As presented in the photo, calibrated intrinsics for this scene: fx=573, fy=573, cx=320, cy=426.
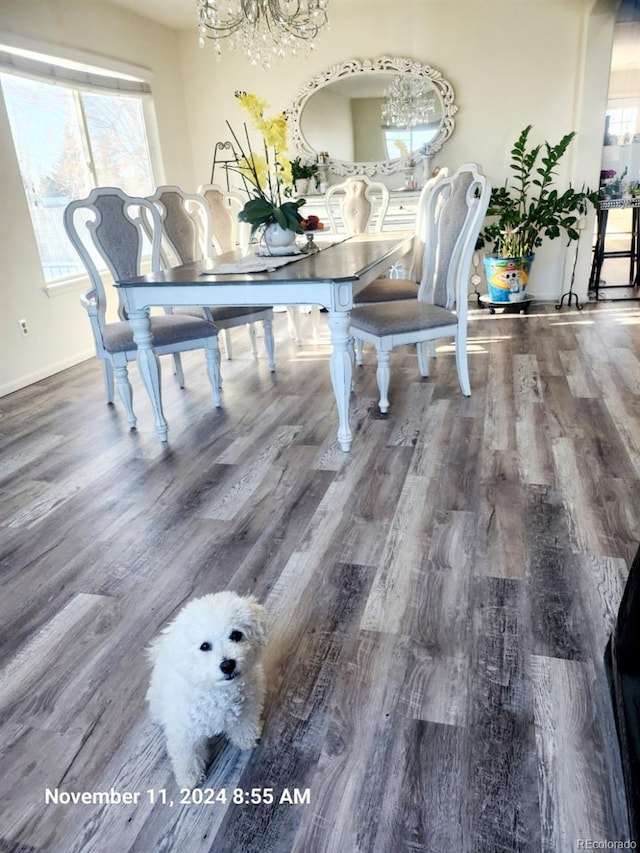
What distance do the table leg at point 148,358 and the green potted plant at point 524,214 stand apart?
3.32 m

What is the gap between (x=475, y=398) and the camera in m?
3.02

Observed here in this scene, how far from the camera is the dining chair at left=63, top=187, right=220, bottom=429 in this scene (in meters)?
2.78

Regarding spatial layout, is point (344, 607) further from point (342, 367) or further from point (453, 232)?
point (453, 232)

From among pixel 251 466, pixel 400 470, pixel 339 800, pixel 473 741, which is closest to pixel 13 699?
pixel 339 800

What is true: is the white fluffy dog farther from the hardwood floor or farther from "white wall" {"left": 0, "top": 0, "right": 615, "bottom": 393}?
"white wall" {"left": 0, "top": 0, "right": 615, "bottom": 393}

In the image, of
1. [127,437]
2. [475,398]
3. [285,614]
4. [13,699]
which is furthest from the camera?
[475,398]

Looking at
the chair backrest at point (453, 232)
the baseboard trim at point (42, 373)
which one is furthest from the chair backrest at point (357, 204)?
Answer: the baseboard trim at point (42, 373)

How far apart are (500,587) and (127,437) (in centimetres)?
191

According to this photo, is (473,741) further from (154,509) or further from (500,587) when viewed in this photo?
(154,509)

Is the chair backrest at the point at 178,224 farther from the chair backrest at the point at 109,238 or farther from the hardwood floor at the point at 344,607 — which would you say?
the hardwood floor at the point at 344,607

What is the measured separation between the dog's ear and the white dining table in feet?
4.52

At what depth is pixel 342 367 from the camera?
7.88 ft

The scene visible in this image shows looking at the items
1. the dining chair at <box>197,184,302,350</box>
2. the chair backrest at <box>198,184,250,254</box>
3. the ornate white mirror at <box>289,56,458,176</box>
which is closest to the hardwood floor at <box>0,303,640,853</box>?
the dining chair at <box>197,184,302,350</box>

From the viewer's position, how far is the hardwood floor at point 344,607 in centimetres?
107
